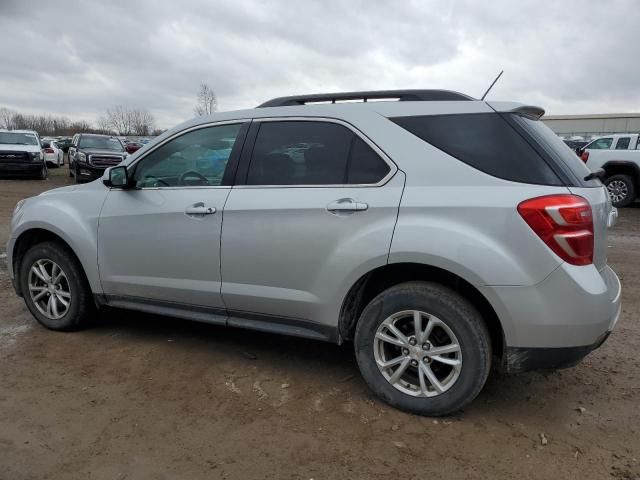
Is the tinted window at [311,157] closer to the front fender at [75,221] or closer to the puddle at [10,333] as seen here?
the front fender at [75,221]

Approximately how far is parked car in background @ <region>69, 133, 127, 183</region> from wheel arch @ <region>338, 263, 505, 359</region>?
49.7 ft

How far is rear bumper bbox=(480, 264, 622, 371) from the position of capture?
258 centimetres

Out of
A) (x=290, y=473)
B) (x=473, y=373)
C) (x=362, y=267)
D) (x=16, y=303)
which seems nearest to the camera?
(x=290, y=473)

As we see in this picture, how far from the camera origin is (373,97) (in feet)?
10.9

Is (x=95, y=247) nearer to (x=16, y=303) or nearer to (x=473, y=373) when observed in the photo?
(x=16, y=303)

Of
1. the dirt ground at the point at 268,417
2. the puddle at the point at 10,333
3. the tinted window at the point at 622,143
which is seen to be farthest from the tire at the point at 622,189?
the puddle at the point at 10,333

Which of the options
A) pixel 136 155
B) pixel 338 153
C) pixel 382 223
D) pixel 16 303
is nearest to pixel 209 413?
pixel 382 223

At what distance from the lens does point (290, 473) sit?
2.48 m

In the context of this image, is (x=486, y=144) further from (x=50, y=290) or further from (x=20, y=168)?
(x=20, y=168)

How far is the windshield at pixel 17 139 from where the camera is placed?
18.2 meters

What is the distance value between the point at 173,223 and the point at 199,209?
0.26 metres

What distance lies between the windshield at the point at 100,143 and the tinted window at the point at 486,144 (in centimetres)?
1700

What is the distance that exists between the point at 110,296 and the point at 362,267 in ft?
7.03

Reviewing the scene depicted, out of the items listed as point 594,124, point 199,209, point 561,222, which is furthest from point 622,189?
point 594,124
